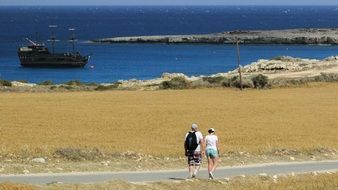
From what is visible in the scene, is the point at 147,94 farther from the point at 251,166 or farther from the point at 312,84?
the point at 251,166

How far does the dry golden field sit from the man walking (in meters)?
5.24

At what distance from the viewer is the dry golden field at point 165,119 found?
3023 centimetres

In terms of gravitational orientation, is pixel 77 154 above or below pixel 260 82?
above

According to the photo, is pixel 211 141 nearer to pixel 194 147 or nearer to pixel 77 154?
pixel 194 147

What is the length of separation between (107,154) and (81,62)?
9717 centimetres

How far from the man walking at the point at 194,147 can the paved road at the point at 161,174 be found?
729 mm

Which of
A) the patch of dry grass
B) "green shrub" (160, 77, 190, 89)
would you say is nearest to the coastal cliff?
"green shrub" (160, 77, 190, 89)

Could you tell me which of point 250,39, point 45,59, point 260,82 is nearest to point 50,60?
point 45,59

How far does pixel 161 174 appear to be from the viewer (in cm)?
2361

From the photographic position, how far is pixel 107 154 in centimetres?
2684

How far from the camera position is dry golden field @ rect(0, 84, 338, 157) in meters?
30.2

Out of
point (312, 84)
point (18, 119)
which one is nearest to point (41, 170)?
point (18, 119)

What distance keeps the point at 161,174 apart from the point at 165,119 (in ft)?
53.0

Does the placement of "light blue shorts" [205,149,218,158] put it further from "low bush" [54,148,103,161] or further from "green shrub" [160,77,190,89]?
"green shrub" [160,77,190,89]
